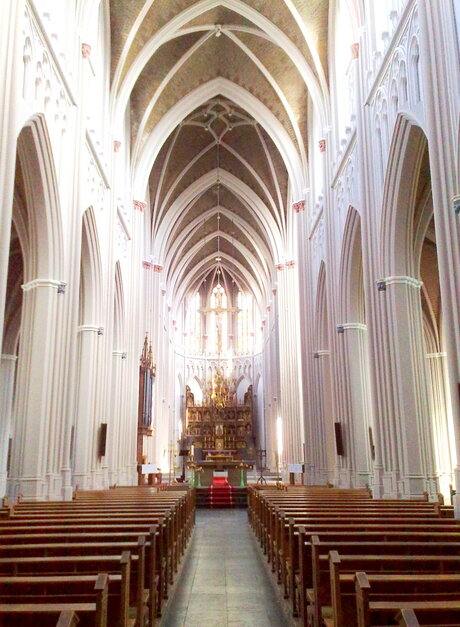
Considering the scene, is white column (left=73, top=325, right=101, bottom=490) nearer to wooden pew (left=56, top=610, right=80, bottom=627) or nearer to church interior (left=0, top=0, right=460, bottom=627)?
church interior (left=0, top=0, right=460, bottom=627)

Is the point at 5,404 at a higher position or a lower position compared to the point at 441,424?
higher

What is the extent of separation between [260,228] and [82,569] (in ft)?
101

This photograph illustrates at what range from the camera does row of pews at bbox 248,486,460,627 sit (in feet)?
9.49

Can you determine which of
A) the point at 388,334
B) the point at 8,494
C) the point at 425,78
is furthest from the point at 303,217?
the point at 8,494

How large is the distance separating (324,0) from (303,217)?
25.5ft

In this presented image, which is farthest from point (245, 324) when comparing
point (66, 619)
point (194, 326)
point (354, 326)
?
point (66, 619)

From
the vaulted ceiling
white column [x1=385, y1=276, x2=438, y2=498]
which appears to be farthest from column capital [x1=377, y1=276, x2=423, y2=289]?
the vaulted ceiling

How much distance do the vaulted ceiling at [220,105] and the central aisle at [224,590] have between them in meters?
14.1

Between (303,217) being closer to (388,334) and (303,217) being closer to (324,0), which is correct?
(324,0)

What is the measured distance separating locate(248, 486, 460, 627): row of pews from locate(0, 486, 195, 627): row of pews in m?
1.31

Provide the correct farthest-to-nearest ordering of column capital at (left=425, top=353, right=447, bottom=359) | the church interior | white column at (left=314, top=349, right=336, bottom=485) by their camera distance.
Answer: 1. column capital at (left=425, top=353, right=447, bottom=359)
2. white column at (left=314, top=349, right=336, bottom=485)
3. the church interior

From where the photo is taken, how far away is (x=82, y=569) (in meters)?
4.09

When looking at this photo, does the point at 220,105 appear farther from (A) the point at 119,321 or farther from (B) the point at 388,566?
(B) the point at 388,566

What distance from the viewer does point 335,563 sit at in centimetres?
337
